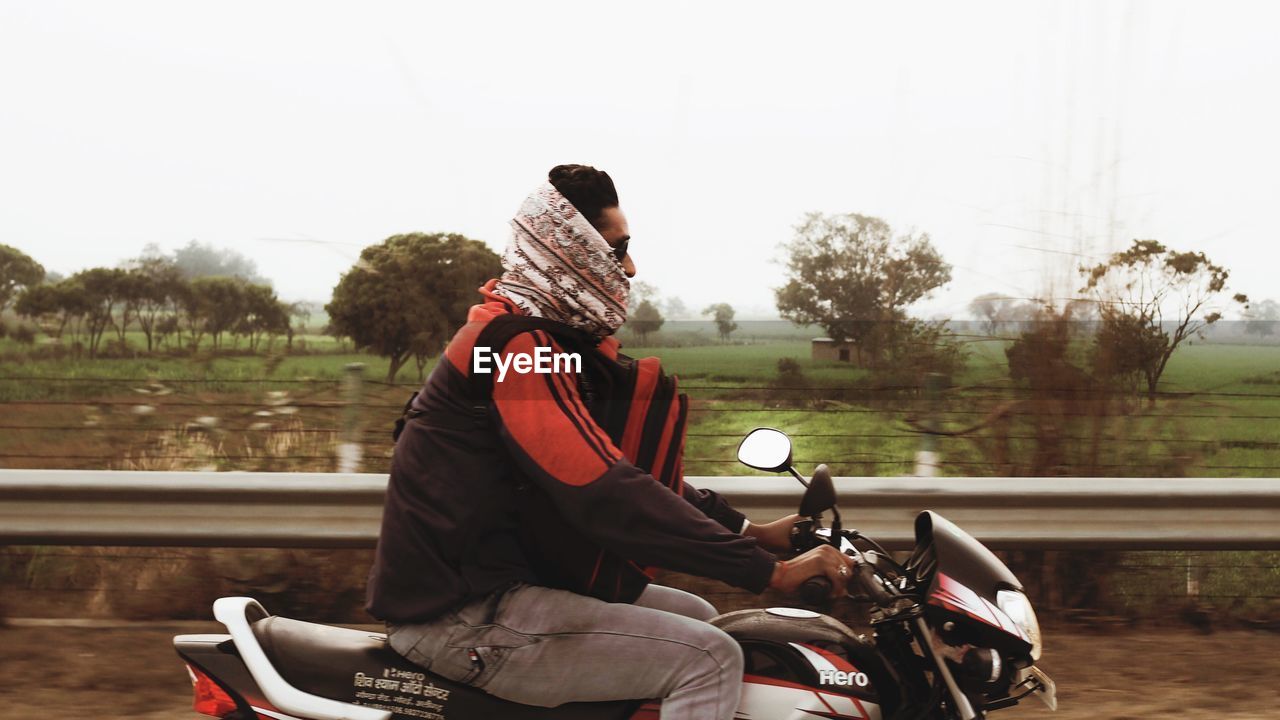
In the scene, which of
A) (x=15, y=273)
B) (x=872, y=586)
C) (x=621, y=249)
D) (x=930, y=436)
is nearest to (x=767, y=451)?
(x=872, y=586)

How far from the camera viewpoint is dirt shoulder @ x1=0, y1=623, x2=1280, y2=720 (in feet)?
12.5

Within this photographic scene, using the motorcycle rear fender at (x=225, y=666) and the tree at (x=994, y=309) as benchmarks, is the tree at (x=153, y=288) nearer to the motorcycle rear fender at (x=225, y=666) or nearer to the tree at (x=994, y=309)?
the motorcycle rear fender at (x=225, y=666)

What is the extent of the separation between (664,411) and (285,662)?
2.83 feet

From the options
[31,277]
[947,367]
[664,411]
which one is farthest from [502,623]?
[31,277]

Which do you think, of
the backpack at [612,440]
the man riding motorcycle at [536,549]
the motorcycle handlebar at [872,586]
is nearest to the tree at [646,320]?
the backpack at [612,440]

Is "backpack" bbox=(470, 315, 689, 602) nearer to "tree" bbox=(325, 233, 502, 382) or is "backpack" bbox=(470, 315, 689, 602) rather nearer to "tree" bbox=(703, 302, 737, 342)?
"tree" bbox=(703, 302, 737, 342)

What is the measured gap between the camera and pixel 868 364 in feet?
16.7

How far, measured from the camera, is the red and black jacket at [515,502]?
6.80 feet

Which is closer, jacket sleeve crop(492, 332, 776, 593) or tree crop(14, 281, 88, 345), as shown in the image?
jacket sleeve crop(492, 332, 776, 593)

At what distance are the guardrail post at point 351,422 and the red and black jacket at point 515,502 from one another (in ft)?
7.75

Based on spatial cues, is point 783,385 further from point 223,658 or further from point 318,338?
point 223,658

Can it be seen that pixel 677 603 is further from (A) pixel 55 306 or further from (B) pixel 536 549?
(A) pixel 55 306

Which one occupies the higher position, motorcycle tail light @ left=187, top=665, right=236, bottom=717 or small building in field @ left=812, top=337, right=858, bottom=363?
small building in field @ left=812, top=337, right=858, bottom=363

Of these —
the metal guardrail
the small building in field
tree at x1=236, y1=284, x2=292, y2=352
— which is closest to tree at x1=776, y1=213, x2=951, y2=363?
the small building in field
